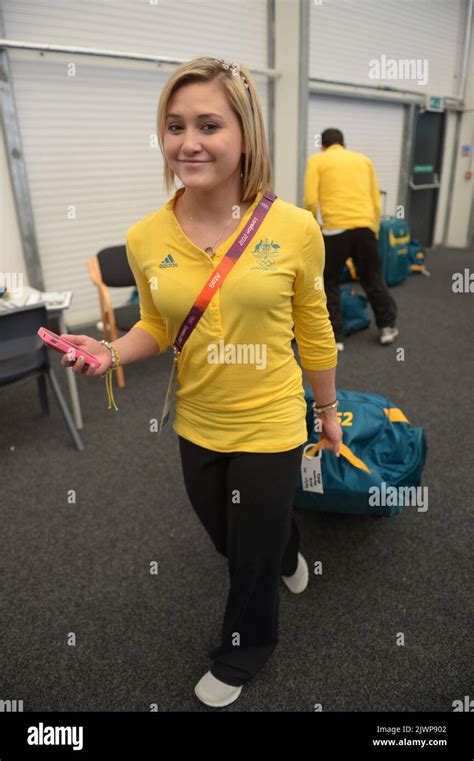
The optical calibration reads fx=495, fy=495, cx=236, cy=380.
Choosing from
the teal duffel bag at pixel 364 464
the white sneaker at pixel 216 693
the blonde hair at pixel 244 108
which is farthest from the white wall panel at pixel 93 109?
the white sneaker at pixel 216 693

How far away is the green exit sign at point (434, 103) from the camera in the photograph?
21.9 ft

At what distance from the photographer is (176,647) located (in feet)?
5.18

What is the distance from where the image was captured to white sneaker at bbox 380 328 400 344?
12.6 ft

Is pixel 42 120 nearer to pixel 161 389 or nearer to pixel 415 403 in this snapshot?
pixel 161 389

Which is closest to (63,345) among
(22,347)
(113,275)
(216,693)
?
(216,693)

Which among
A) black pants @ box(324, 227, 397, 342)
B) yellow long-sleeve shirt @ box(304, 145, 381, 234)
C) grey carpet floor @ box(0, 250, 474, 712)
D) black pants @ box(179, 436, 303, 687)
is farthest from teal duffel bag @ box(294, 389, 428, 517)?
yellow long-sleeve shirt @ box(304, 145, 381, 234)

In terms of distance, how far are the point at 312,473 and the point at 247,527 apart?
522mm

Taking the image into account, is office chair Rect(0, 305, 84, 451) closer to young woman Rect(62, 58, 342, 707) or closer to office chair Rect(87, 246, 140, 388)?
office chair Rect(87, 246, 140, 388)

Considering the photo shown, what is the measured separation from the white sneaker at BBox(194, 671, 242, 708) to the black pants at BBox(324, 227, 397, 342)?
277cm

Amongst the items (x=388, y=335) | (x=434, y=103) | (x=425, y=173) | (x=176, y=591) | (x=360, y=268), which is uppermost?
(x=434, y=103)

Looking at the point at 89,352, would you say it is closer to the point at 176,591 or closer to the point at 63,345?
the point at 63,345

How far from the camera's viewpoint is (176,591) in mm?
1773
